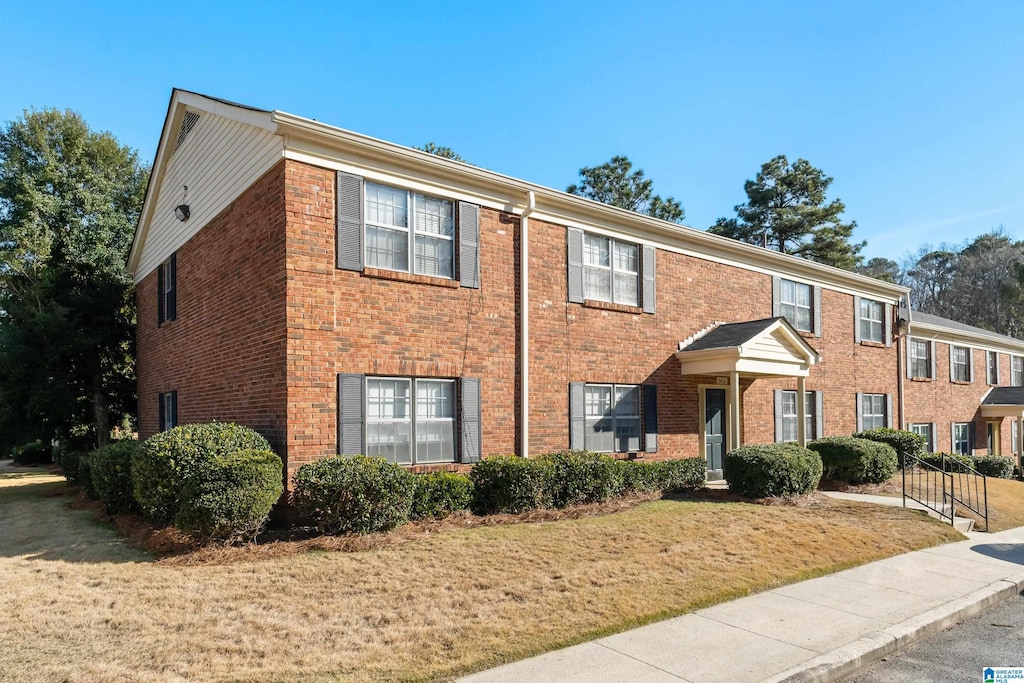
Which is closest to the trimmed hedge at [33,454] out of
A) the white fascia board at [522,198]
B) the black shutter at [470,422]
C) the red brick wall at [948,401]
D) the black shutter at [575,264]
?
the black shutter at [470,422]

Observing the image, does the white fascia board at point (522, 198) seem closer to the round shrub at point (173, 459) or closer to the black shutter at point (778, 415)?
the black shutter at point (778, 415)

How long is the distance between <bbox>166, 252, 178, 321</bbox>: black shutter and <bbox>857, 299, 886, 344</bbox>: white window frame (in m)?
18.1

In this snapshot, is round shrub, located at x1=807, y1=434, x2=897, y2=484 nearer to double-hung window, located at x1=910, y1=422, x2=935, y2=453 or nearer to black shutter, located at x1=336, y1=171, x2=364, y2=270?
double-hung window, located at x1=910, y1=422, x2=935, y2=453

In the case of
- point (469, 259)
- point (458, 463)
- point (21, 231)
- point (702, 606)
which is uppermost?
point (21, 231)

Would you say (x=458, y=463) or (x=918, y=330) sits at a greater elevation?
(x=918, y=330)

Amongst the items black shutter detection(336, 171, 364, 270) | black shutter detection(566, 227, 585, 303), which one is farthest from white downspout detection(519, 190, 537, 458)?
black shutter detection(336, 171, 364, 270)

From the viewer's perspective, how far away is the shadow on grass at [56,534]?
25.4ft

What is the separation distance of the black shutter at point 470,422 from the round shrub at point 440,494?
83 cm

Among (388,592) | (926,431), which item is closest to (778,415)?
(926,431)

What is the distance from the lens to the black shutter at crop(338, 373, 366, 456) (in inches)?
361

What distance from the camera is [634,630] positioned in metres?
5.69

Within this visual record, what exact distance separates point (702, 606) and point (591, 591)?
1.10 metres

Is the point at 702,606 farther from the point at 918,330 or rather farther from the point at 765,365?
the point at 918,330

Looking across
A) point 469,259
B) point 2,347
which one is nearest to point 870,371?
point 469,259
